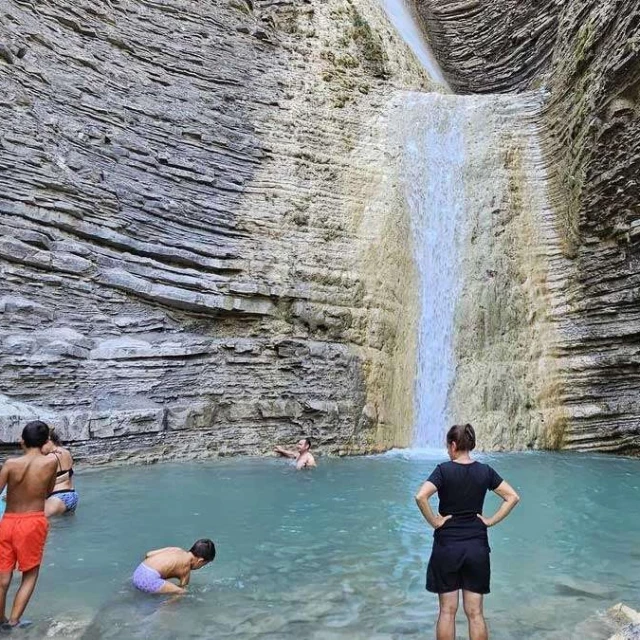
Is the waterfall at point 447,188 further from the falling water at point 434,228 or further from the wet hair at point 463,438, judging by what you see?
the wet hair at point 463,438

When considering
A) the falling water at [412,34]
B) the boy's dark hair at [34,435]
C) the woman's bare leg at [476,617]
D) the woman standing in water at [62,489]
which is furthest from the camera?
the falling water at [412,34]

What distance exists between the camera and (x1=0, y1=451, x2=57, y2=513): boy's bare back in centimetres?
421

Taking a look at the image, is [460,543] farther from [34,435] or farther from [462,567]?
[34,435]

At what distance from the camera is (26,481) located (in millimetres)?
4242

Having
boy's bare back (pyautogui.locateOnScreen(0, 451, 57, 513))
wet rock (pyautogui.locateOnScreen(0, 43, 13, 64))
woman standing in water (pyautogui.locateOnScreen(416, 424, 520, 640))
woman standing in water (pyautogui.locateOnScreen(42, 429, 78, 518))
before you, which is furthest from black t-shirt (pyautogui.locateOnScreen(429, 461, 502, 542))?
wet rock (pyautogui.locateOnScreen(0, 43, 13, 64))

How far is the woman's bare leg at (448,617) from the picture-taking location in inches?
149

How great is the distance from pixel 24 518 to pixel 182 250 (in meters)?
9.04

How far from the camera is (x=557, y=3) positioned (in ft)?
70.1

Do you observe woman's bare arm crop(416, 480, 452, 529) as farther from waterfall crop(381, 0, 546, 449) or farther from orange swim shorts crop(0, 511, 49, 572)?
waterfall crop(381, 0, 546, 449)

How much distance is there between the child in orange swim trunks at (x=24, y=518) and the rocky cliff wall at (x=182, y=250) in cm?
545

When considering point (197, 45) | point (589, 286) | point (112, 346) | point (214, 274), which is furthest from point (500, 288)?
point (197, 45)

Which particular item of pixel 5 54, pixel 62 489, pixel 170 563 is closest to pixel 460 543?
pixel 170 563

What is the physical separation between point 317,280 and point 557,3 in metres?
15.7

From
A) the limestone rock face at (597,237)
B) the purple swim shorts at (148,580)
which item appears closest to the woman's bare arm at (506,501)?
the purple swim shorts at (148,580)
